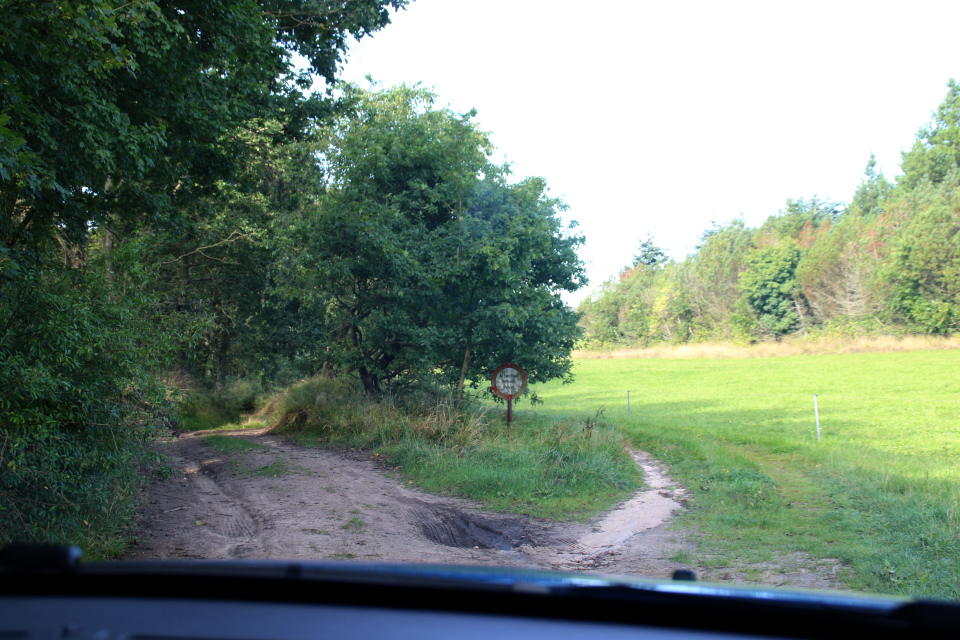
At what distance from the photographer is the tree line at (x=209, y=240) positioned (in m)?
6.45

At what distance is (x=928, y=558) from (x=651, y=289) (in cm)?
7835

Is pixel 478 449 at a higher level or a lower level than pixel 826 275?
lower

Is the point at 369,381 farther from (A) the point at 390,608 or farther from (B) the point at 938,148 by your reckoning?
(B) the point at 938,148

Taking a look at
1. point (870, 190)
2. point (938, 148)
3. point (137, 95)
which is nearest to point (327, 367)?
point (137, 95)

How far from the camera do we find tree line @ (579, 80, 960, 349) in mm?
49094

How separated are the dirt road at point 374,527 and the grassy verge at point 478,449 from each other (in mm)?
597

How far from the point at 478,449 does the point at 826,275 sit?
54341 mm

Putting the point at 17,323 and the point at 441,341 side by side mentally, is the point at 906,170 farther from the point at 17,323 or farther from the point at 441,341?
the point at 17,323

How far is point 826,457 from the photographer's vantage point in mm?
15586

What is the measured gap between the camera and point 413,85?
3266 cm

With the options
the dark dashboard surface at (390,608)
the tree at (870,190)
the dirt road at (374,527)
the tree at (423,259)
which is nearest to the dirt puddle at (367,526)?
the dirt road at (374,527)

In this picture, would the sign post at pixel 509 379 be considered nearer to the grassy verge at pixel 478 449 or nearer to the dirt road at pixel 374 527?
the grassy verge at pixel 478 449

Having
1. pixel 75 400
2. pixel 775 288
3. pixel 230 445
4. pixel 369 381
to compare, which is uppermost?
pixel 775 288

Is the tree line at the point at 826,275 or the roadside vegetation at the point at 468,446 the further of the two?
the tree line at the point at 826,275
